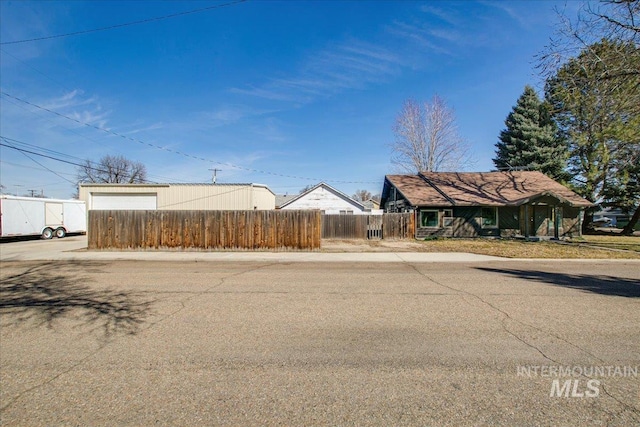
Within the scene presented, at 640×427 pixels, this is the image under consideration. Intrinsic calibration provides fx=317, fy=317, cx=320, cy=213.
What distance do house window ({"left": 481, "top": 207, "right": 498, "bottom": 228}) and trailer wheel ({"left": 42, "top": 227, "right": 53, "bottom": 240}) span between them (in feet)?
108

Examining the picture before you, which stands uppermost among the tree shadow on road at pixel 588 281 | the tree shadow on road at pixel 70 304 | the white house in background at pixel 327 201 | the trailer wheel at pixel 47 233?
the white house in background at pixel 327 201

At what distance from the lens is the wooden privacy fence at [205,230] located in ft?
52.7

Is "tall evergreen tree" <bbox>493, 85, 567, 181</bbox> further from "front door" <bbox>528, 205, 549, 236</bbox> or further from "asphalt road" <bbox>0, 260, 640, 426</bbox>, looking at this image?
"asphalt road" <bbox>0, 260, 640, 426</bbox>

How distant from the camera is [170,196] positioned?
29969 mm

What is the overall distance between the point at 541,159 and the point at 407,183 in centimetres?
1590

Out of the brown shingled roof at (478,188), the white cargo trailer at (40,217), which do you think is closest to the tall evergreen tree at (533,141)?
the brown shingled roof at (478,188)

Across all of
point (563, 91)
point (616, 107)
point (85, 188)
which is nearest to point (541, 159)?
point (616, 107)

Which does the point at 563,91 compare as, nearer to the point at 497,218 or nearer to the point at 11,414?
the point at 497,218

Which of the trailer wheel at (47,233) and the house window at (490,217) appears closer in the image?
the house window at (490,217)

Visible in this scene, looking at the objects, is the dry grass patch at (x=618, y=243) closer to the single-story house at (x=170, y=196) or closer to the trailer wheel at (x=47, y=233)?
the single-story house at (x=170, y=196)

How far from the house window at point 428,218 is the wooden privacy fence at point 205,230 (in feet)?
35.7

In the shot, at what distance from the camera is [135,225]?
16156mm

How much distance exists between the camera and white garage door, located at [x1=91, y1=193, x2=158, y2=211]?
97.8ft

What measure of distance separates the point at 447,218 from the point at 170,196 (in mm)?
24574
